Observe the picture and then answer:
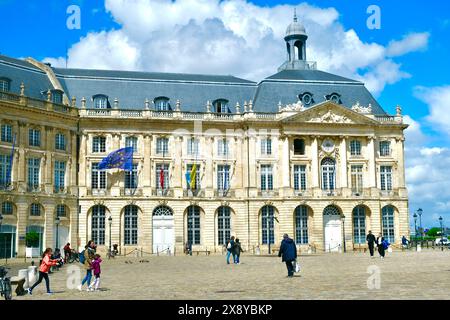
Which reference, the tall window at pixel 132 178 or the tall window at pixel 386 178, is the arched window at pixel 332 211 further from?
the tall window at pixel 132 178

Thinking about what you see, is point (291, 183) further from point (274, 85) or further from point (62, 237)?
point (62, 237)

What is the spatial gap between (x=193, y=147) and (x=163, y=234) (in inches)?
351

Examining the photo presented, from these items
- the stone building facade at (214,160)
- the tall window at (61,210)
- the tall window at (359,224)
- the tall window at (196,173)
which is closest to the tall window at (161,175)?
the stone building facade at (214,160)

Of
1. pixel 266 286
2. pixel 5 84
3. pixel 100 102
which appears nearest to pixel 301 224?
pixel 100 102

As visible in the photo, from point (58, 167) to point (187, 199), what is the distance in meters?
12.3

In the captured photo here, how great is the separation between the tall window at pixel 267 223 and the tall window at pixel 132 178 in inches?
495

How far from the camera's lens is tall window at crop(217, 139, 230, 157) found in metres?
65.6

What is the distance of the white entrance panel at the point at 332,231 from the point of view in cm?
6562

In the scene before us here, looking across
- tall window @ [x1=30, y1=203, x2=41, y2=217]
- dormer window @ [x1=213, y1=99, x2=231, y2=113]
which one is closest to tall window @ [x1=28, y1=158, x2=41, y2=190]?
tall window @ [x1=30, y1=203, x2=41, y2=217]

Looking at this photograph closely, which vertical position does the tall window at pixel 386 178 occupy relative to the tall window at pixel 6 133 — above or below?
below

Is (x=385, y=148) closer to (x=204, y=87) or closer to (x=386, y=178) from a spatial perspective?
(x=386, y=178)

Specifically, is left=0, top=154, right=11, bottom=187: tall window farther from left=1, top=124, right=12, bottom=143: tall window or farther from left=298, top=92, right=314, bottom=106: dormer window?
left=298, top=92, right=314, bottom=106: dormer window

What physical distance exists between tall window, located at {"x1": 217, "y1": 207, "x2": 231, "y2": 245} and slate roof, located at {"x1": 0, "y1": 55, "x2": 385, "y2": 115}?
10.3 m

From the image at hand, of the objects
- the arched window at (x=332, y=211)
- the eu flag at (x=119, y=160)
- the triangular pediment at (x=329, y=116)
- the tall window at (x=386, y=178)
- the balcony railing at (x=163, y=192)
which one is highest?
the triangular pediment at (x=329, y=116)
